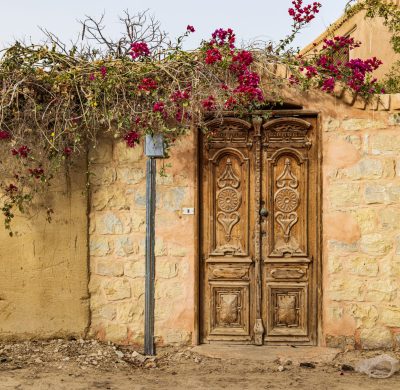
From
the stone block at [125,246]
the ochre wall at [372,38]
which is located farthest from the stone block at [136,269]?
the ochre wall at [372,38]

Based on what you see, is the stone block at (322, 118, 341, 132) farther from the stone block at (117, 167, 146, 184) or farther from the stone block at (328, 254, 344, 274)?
the stone block at (117, 167, 146, 184)

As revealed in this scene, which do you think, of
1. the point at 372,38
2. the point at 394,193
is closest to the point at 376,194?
the point at 394,193

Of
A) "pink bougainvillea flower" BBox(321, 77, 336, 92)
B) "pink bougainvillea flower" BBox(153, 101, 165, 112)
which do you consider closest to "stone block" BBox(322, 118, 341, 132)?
"pink bougainvillea flower" BBox(321, 77, 336, 92)

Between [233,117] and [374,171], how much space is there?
4.88 ft

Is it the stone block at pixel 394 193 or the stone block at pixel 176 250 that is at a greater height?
the stone block at pixel 394 193

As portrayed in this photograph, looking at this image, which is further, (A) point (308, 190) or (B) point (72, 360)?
(A) point (308, 190)

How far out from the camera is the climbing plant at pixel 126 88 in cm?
617

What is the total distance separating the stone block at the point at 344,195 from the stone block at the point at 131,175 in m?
1.88

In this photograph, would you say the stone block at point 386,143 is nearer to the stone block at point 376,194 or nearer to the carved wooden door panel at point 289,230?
the stone block at point 376,194

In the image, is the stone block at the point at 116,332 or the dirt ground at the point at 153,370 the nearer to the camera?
the dirt ground at the point at 153,370

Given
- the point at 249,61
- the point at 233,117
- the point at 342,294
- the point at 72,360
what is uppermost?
the point at 249,61

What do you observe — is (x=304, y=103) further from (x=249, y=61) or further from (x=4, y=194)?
(x=4, y=194)

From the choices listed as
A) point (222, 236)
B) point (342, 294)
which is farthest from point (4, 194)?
point (342, 294)

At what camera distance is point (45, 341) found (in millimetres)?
6527
